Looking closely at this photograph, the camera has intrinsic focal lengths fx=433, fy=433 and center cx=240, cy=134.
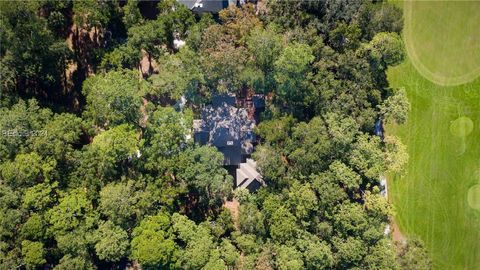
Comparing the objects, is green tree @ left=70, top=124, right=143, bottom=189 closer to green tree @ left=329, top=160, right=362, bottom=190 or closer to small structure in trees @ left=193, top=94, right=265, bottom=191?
small structure in trees @ left=193, top=94, right=265, bottom=191

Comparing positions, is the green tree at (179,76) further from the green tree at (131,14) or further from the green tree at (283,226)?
the green tree at (283,226)

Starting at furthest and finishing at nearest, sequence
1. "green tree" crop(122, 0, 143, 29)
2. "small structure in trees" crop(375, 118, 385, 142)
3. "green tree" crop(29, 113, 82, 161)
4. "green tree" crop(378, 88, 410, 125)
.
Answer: "small structure in trees" crop(375, 118, 385, 142) → "green tree" crop(122, 0, 143, 29) → "green tree" crop(378, 88, 410, 125) → "green tree" crop(29, 113, 82, 161)

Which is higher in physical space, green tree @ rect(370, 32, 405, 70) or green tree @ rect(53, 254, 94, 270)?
green tree @ rect(370, 32, 405, 70)

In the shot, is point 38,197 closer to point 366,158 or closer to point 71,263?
point 71,263

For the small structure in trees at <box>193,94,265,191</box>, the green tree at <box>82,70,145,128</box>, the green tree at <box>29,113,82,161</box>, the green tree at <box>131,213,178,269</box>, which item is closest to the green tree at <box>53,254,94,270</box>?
the green tree at <box>131,213,178,269</box>

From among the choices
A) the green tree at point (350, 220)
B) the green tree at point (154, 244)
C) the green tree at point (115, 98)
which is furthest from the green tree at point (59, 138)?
the green tree at point (350, 220)
